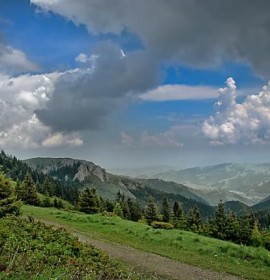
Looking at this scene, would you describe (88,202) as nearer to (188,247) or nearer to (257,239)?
(257,239)

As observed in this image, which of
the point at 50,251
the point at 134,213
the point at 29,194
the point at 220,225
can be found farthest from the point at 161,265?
the point at 134,213

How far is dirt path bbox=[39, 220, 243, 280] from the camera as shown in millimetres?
20406

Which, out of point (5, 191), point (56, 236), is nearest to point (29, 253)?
point (56, 236)

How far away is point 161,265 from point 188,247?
5.46m

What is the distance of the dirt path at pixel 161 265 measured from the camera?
2041 cm

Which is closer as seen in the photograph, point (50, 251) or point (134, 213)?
point (50, 251)

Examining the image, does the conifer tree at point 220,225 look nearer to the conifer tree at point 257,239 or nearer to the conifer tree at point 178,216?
the conifer tree at point 257,239

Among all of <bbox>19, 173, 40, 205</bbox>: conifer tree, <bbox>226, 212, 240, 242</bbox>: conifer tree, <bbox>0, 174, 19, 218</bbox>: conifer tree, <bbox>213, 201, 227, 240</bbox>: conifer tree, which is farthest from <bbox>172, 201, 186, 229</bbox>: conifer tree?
<bbox>0, 174, 19, 218</bbox>: conifer tree

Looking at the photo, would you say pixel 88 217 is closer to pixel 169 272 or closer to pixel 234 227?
pixel 169 272

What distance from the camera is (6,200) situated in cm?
3588

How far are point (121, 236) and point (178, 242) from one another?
5529 millimetres

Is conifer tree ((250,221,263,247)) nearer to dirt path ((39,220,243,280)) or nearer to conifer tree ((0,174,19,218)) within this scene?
dirt path ((39,220,243,280))

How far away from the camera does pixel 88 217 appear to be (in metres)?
40.4

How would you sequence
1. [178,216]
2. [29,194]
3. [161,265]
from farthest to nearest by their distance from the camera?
1. [178,216]
2. [29,194]
3. [161,265]
